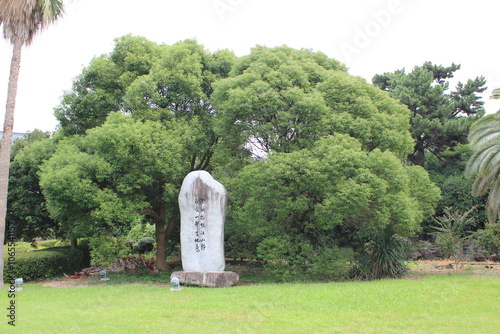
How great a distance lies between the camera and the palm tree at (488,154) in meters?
16.1

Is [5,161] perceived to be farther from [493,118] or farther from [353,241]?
[493,118]

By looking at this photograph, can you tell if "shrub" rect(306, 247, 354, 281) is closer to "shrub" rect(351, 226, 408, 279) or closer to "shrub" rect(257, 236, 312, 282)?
"shrub" rect(257, 236, 312, 282)

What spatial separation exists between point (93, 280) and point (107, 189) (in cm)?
354

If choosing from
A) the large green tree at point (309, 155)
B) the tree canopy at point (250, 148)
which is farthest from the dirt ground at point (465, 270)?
the large green tree at point (309, 155)

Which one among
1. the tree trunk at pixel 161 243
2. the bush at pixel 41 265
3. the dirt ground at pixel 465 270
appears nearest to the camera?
the dirt ground at pixel 465 270

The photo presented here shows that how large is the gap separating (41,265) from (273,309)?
418 inches

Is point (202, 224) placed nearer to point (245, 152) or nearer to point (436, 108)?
point (245, 152)

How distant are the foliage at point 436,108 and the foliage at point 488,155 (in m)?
7.86

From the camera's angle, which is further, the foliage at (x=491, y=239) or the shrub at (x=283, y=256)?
the foliage at (x=491, y=239)

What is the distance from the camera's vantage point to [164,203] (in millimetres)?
16594

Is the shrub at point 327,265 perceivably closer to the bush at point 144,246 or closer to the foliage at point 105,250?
the foliage at point 105,250

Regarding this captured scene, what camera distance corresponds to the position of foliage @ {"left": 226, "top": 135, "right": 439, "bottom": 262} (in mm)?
12414

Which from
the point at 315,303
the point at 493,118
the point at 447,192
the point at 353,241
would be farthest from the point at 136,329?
the point at 447,192

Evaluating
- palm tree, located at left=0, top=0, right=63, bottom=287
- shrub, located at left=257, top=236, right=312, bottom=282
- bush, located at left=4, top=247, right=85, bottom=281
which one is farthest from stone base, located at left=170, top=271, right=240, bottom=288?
bush, located at left=4, top=247, right=85, bottom=281
